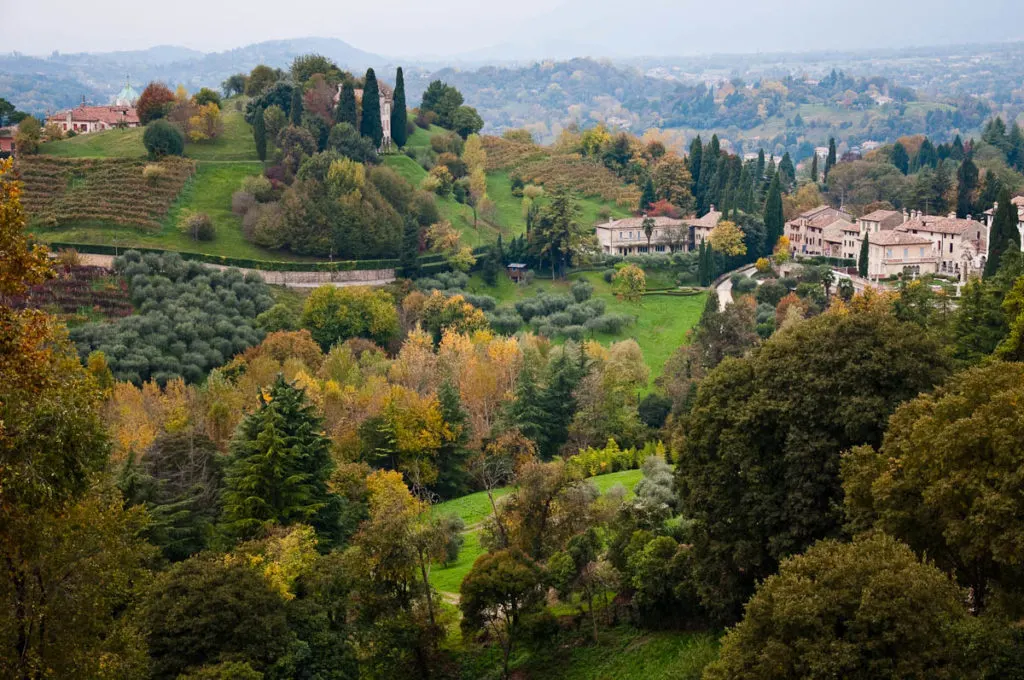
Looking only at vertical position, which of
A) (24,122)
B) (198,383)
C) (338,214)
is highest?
(24,122)

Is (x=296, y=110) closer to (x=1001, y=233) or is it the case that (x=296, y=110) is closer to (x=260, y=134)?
(x=260, y=134)

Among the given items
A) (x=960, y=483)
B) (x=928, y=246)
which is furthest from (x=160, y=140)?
(x=960, y=483)

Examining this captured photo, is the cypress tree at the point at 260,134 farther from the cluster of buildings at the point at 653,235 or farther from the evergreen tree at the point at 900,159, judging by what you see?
the evergreen tree at the point at 900,159

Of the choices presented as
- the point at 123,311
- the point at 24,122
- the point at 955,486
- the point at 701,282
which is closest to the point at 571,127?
the point at 701,282

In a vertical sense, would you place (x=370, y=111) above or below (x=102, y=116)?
above

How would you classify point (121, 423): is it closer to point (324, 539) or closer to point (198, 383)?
point (198, 383)

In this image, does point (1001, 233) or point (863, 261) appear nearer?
point (1001, 233)

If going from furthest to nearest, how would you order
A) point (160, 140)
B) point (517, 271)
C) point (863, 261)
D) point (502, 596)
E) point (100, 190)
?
point (160, 140) → point (517, 271) → point (100, 190) → point (863, 261) → point (502, 596)

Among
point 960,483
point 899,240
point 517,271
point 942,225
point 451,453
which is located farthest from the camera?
point 517,271

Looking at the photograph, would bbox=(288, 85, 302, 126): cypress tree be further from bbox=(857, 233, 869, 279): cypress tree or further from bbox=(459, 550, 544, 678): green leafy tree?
bbox=(459, 550, 544, 678): green leafy tree
